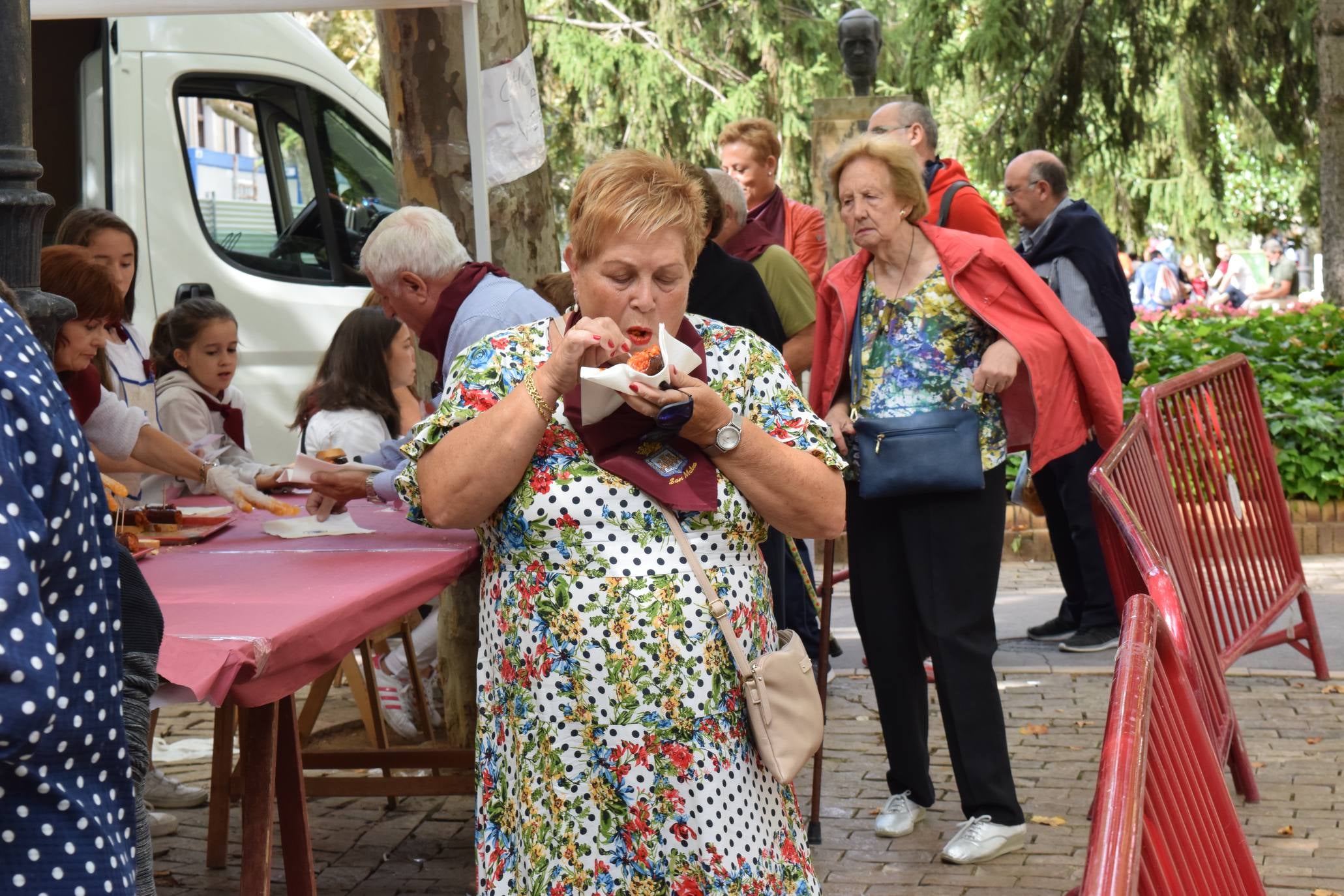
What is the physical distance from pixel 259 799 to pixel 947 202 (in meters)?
3.27

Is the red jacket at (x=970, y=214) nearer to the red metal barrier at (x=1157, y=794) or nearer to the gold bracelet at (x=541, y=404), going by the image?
the gold bracelet at (x=541, y=404)

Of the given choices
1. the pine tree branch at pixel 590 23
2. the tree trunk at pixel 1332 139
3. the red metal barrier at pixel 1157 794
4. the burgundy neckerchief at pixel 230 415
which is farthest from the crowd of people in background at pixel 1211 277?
the red metal barrier at pixel 1157 794

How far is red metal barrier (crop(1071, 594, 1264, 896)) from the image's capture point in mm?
1355

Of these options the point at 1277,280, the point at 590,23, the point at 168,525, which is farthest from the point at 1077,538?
the point at 1277,280

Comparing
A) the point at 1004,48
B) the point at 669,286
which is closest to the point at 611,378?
the point at 669,286

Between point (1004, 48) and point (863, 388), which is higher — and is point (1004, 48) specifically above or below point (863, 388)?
above

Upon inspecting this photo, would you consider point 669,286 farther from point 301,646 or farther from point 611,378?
point 301,646

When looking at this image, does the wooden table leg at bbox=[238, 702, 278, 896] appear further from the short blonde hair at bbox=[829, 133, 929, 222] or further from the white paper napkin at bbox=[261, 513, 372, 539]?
the short blonde hair at bbox=[829, 133, 929, 222]

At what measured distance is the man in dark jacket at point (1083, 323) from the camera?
6797mm

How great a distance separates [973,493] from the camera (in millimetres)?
4309

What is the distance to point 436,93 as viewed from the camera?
527cm

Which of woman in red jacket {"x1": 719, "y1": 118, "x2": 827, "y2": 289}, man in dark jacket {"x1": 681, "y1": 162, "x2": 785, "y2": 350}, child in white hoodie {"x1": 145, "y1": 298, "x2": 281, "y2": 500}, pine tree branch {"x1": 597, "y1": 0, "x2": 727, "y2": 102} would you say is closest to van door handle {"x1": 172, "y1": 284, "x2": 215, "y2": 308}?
child in white hoodie {"x1": 145, "y1": 298, "x2": 281, "y2": 500}

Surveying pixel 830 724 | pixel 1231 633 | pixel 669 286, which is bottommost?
pixel 830 724

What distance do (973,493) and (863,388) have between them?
43 centimetres
